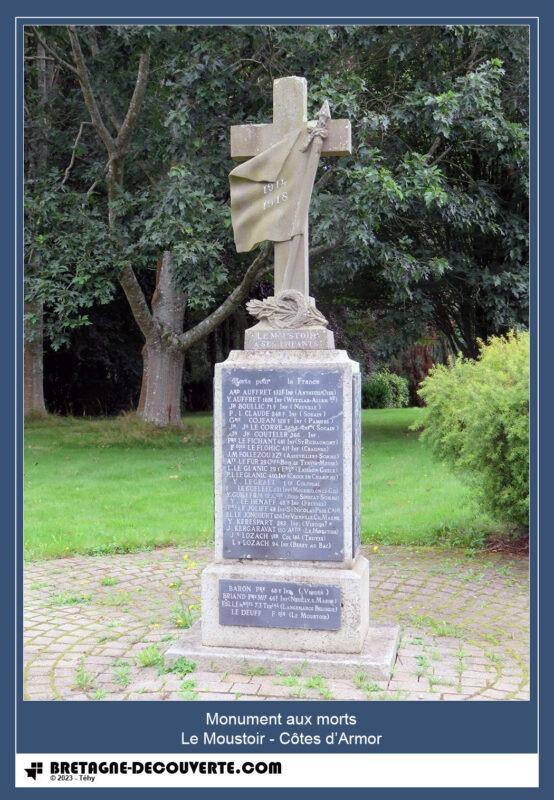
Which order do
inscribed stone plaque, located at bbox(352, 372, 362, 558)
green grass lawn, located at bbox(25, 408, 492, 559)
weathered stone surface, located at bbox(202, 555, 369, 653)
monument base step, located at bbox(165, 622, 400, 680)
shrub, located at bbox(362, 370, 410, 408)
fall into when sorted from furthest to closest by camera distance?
1. shrub, located at bbox(362, 370, 410, 408)
2. green grass lawn, located at bbox(25, 408, 492, 559)
3. inscribed stone plaque, located at bbox(352, 372, 362, 558)
4. weathered stone surface, located at bbox(202, 555, 369, 653)
5. monument base step, located at bbox(165, 622, 400, 680)

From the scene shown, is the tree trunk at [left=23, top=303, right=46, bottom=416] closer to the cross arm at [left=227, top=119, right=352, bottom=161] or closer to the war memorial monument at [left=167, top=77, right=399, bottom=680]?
the cross arm at [left=227, top=119, right=352, bottom=161]

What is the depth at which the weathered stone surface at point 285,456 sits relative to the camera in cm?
534

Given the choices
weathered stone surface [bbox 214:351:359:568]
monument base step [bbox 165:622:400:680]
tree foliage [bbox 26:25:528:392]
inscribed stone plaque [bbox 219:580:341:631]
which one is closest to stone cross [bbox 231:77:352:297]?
weathered stone surface [bbox 214:351:359:568]

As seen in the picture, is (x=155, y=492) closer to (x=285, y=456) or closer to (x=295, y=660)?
(x=285, y=456)

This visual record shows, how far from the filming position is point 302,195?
5707mm

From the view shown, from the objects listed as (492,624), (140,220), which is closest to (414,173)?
(140,220)

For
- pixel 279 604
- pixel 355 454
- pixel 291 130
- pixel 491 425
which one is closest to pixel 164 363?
pixel 491 425

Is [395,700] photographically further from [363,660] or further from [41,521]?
[41,521]

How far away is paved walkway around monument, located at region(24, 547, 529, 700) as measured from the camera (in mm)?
4945

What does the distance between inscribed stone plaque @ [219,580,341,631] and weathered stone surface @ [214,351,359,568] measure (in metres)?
0.20

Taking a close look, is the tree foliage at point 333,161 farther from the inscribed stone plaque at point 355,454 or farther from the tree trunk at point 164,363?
the inscribed stone plaque at point 355,454

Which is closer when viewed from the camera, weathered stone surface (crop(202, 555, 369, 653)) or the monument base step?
the monument base step

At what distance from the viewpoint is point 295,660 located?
17.2 feet

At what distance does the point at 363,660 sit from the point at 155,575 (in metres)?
3.10
